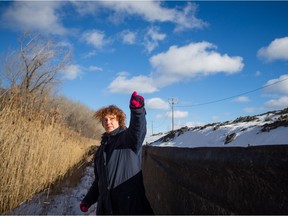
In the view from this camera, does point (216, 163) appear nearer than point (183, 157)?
Yes

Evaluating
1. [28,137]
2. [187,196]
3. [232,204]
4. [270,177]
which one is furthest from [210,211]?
[28,137]

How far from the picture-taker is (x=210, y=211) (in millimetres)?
1736

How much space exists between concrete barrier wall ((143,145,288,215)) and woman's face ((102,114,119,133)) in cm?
88

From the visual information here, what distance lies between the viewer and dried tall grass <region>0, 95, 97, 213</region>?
4.54m

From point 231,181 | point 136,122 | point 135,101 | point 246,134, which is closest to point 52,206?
point 136,122

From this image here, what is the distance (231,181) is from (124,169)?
1.43 metres

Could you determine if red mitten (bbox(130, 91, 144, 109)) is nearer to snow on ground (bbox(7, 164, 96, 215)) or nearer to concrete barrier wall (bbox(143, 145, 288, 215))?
concrete barrier wall (bbox(143, 145, 288, 215))

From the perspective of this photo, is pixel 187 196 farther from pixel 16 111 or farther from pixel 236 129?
pixel 236 129

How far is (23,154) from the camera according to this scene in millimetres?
5098

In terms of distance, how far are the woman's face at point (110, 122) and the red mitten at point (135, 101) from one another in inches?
26.7

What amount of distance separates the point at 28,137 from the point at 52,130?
1.46m

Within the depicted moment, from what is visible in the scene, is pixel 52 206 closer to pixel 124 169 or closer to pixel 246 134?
pixel 124 169

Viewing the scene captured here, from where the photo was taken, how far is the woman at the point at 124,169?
2.68 m

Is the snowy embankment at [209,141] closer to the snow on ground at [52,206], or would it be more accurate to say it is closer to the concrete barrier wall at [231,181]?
the snow on ground at [52,206]
